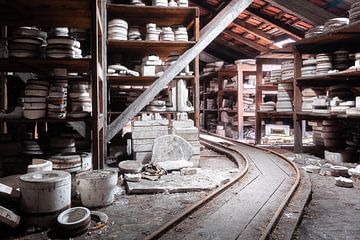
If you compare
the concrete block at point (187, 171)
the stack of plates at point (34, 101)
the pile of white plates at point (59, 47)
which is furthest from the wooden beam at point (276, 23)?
the stack of plates at point (34, 101)

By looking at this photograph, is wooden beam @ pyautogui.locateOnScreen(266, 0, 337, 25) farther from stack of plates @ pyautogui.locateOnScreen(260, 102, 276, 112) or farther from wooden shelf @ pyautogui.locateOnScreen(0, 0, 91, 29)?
wooden shelf @ pyautogui.locateOnScreen(0, 0, 91, 29)

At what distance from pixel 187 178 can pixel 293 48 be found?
4.48 metres

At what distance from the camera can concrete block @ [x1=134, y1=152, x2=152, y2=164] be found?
570 cm

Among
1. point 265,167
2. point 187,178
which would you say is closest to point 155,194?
point 187,178

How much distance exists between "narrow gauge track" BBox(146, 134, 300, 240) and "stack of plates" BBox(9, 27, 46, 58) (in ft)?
9.54

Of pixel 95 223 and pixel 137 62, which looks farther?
pixel 137 62

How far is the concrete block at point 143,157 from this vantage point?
5703 mm

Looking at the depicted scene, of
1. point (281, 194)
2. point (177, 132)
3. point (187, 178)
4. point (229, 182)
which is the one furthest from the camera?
point (177, 132)

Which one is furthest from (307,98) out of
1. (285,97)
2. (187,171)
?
(187,171)

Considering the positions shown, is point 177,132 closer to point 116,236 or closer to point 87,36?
point 87,36

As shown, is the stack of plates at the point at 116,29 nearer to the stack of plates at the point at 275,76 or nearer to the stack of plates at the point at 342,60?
the stack of plates at the point at 275,76

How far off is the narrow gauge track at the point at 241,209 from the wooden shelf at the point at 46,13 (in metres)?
2.89

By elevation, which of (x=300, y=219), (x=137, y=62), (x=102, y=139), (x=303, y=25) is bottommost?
(x=300, y=219)

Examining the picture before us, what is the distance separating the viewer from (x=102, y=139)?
5551 millimetres
